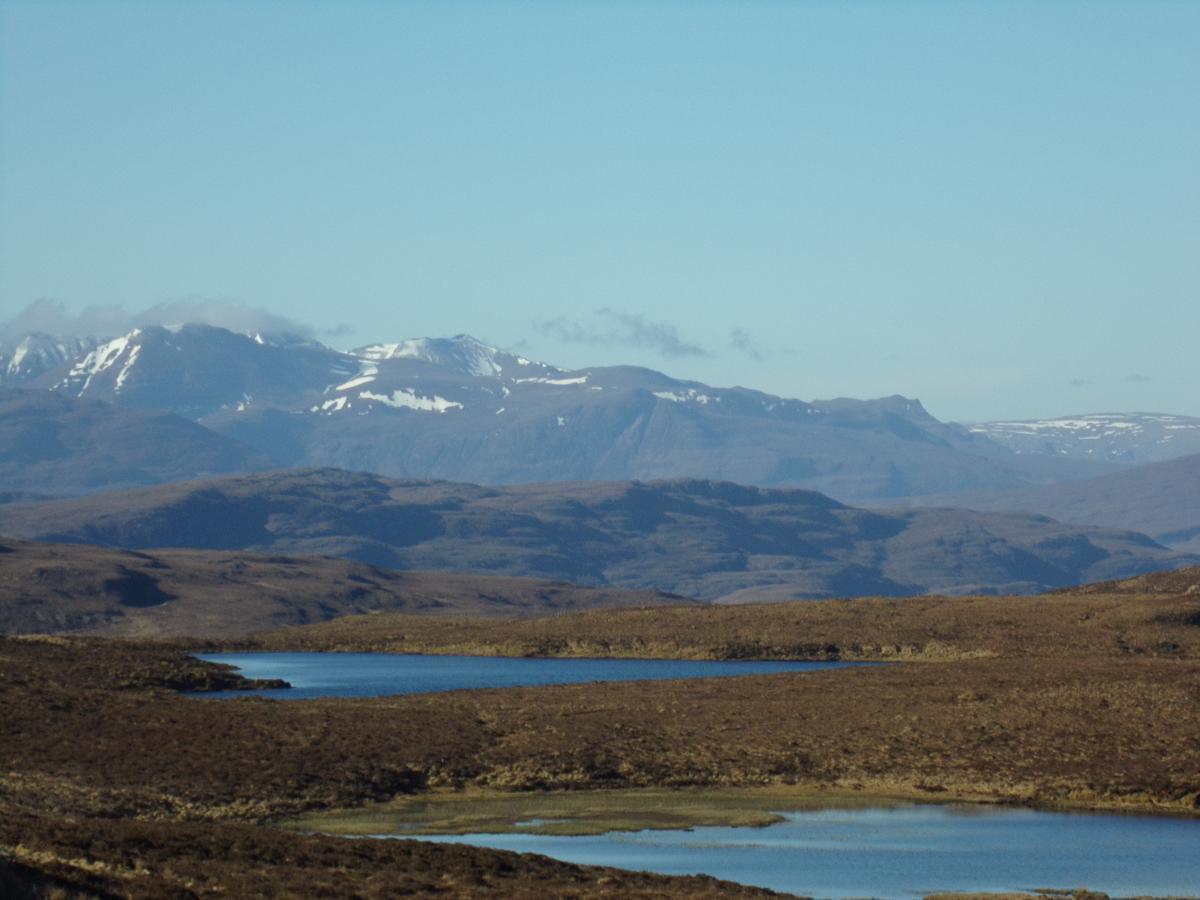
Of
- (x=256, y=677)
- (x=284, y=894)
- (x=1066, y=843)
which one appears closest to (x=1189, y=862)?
(x=1066, y=843)

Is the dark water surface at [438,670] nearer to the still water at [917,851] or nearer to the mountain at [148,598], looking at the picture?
the still water at [917,851]

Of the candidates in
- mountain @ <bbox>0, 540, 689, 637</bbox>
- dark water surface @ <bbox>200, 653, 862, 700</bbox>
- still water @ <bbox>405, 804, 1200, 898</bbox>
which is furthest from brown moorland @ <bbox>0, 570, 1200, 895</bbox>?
mountain @ <bbox>0, 540, 689, 637</bbox>

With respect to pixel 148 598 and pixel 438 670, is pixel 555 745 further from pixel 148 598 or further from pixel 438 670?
pixel 148 598

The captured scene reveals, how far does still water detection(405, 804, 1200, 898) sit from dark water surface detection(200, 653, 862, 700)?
31.5m

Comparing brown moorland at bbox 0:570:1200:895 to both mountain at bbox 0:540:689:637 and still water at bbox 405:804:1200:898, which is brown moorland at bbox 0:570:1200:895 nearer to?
still water at bbox 405:804:1200:898

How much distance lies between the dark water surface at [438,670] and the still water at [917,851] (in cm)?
3153

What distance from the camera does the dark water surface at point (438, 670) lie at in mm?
82469

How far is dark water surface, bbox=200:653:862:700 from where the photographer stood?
82469 mm

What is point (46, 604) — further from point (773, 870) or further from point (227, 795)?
point (773, 870)

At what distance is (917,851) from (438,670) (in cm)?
5799

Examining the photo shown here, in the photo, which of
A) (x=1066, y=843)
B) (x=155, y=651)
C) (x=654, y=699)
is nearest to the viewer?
(x=1066, y=843)

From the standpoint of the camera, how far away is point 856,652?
99812 mm

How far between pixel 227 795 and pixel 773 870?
15.4m

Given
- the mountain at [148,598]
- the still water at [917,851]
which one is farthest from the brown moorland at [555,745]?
the mountain at [148,598]
